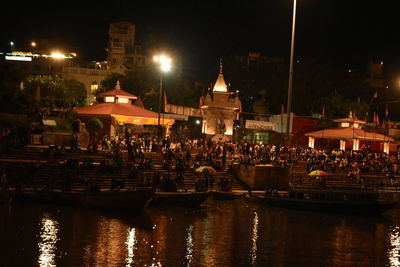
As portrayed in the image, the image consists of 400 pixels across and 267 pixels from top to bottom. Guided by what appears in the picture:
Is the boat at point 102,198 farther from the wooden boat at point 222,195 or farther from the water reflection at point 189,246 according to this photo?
the wooden boat at point 222,195

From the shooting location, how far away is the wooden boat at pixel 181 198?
3050 centimetres

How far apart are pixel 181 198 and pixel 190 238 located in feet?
28.1

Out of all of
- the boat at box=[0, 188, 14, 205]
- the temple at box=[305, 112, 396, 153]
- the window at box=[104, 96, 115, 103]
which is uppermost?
the window at box=[104, 96, 115, 103]

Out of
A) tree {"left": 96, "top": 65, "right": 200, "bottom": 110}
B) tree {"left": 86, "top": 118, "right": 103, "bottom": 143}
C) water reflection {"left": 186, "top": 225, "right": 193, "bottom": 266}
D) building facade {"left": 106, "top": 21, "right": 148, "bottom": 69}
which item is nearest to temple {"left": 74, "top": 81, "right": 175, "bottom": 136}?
tree {"left": 86, "top": 118, "right": 103, "bottom": 143}

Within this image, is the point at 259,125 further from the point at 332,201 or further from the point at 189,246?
the point at 189,246

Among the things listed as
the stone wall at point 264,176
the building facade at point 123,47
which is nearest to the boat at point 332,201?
the stone wall at point 264,176

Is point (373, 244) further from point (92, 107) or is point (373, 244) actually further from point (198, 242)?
point (92, 107)

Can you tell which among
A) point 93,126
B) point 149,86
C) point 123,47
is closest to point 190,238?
point 93,126

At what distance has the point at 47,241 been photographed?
65.2 feet

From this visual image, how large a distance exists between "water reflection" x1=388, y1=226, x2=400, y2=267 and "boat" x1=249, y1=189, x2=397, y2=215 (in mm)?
3417

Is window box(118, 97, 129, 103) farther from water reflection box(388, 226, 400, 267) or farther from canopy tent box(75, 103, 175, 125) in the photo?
water reflection box(388, 226, 400, 267)

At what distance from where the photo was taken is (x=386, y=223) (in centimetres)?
2989

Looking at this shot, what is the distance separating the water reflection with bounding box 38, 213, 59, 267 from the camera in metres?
17.2

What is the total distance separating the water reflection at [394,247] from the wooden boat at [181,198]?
10.2m
